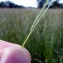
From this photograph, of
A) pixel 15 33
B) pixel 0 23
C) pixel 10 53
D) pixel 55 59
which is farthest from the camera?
pixel 0 23

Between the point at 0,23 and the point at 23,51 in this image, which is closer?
the point at 23,51

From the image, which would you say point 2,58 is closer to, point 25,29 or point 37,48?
point 37,48

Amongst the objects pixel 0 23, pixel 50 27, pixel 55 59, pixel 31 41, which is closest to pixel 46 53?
pixel 55 59

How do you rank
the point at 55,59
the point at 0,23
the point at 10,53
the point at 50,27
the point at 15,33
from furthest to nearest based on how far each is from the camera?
the point at 0,23 → the point at 50,27 → the point at 15,33 → the point at 55,59 → the point at 10,53

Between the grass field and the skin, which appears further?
the grass field

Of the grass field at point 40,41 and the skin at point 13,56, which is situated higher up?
the skin at point 13,56

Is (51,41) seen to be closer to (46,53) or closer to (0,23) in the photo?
(46,53)

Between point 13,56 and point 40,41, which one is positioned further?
point 40,41

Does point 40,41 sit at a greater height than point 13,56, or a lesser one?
lesser

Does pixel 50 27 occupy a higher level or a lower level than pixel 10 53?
lower

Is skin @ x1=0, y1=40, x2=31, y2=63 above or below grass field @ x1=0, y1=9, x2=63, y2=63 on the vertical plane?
above

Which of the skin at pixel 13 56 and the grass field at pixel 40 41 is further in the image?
the grass field at pixel 40 41
